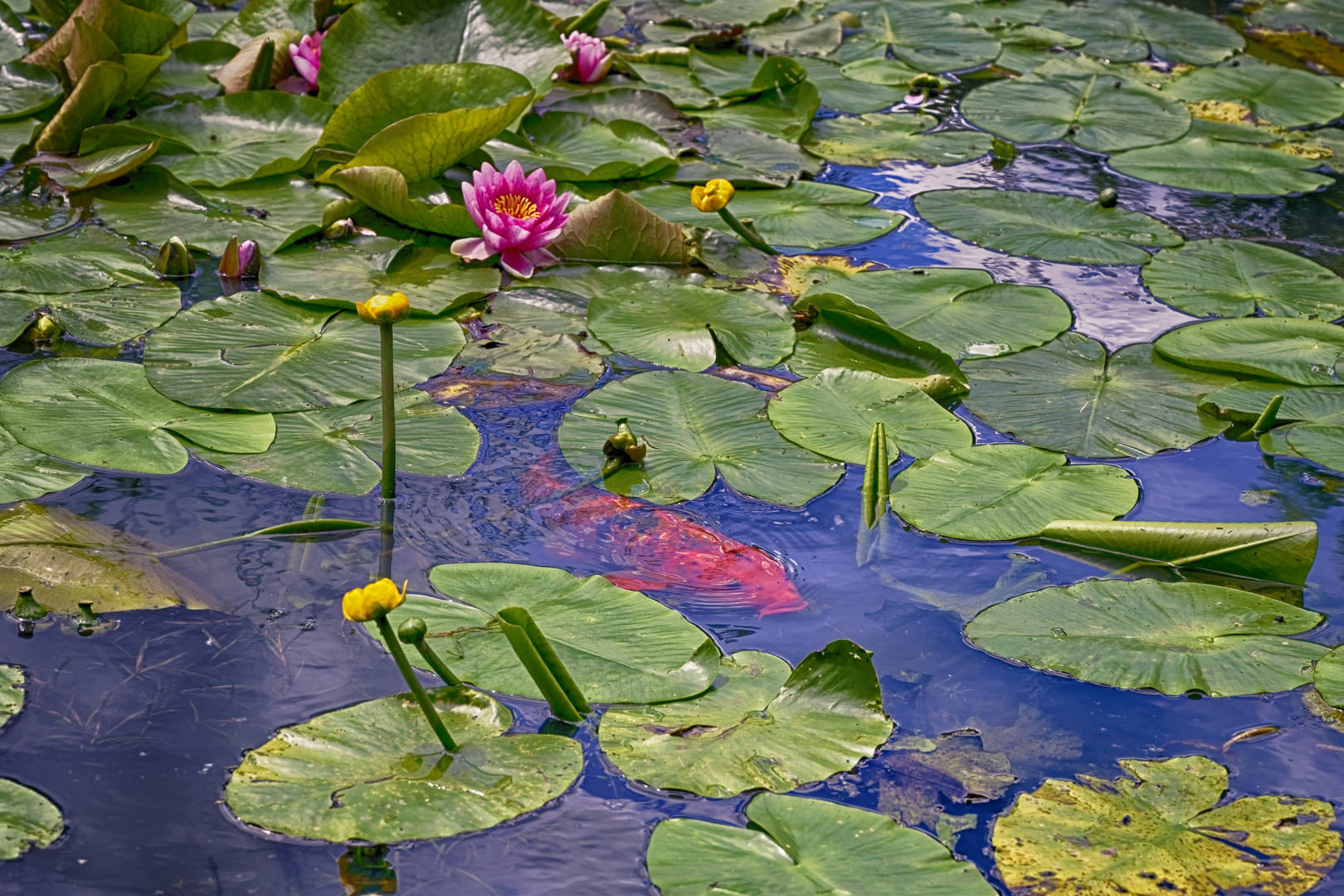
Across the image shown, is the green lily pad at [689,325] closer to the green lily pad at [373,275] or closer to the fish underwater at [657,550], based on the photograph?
the green lily pad at [373,275]

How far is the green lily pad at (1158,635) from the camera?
1.93 m

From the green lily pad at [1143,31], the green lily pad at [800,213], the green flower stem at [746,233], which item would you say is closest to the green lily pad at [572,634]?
the green flower stem at [746,233]

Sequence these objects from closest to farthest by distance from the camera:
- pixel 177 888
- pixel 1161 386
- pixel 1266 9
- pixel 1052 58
A: 1. pixel 177 888
2. pixel 1161 386
3. pixel 1052 58
4. pixel 1266 9

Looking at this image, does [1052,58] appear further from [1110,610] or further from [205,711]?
[205,711]

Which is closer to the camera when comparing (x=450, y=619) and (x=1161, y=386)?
(x=450, y=619)

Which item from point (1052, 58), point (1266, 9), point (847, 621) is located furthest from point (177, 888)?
point (1266, 9)

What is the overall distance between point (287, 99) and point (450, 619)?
2540 millimetres

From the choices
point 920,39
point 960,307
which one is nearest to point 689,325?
point 960,307

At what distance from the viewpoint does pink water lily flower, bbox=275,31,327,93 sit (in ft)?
12.8

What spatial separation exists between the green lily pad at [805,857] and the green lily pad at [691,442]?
861mm

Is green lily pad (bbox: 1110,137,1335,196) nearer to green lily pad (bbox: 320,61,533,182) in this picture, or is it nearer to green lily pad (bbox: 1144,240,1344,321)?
green lily pad (bbox: 1144,240,1344,321)

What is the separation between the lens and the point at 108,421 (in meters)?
2.40

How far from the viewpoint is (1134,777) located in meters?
1.76

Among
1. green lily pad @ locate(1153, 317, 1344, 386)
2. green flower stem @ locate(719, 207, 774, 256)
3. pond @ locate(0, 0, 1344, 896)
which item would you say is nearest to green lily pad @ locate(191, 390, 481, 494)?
pond @ locate(0, 0, 1344, 896)
